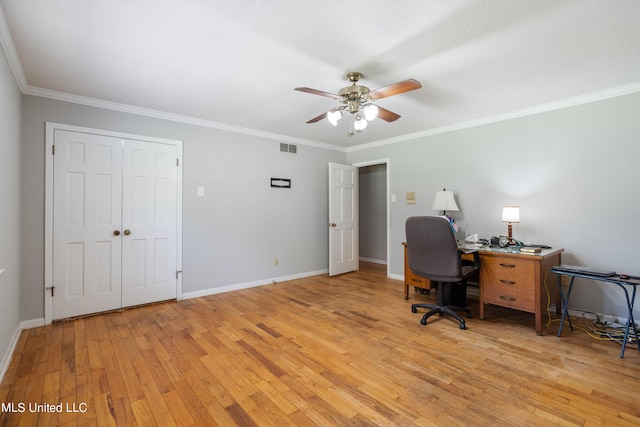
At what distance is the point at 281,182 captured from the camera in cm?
469

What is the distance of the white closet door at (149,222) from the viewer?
3.40 m

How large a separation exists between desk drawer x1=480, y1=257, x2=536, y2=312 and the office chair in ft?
0.49

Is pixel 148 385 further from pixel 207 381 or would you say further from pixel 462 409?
pixel 462 409

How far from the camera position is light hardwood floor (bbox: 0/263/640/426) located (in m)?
1.65

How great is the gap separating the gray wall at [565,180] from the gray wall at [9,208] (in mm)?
4583

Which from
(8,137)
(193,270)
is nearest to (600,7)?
(8,137)

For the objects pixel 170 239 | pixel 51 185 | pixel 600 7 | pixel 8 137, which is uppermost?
pixel 600 7

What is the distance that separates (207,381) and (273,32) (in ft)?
7.88

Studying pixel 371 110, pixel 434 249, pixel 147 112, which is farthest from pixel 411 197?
pixel 147 112

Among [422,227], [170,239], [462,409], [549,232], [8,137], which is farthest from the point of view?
[170,239]

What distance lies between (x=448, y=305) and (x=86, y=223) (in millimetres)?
4089

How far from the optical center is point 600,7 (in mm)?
1706

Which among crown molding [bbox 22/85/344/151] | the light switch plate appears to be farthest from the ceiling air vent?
the light switch plate

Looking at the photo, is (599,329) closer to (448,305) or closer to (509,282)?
(509,282)
